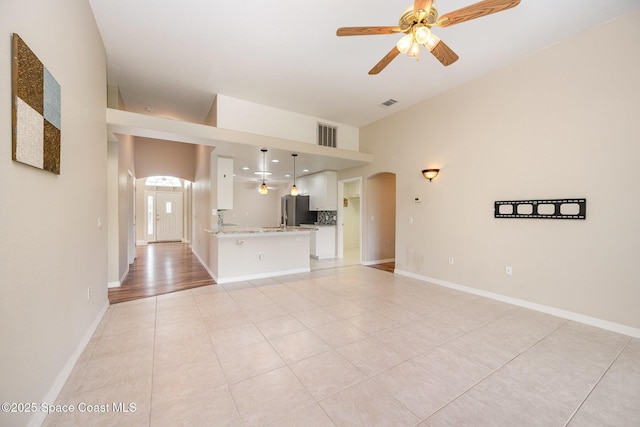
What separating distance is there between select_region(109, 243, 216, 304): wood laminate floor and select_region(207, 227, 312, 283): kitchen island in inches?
15.8

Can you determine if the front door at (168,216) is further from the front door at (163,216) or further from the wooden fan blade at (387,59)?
the wooden fan blade at (387,59)

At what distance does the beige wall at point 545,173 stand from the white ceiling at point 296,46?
1.10 ft

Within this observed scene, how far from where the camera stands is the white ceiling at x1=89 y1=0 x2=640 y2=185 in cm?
262

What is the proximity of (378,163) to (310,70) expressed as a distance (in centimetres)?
273

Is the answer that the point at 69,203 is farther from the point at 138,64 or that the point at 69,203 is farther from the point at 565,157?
the point at 565,157

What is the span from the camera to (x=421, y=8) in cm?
195

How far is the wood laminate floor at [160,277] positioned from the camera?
396cm

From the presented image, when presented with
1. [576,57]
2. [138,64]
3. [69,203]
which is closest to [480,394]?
[69,203]

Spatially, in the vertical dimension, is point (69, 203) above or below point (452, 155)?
below

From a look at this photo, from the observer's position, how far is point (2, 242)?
118 centimetres

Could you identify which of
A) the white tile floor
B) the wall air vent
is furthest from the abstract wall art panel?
the wall air vent

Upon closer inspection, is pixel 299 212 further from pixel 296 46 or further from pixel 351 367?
pixel 351 367

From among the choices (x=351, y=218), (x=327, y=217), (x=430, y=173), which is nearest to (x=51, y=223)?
(x=430, y=173)

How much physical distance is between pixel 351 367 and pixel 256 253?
10.7 feet
